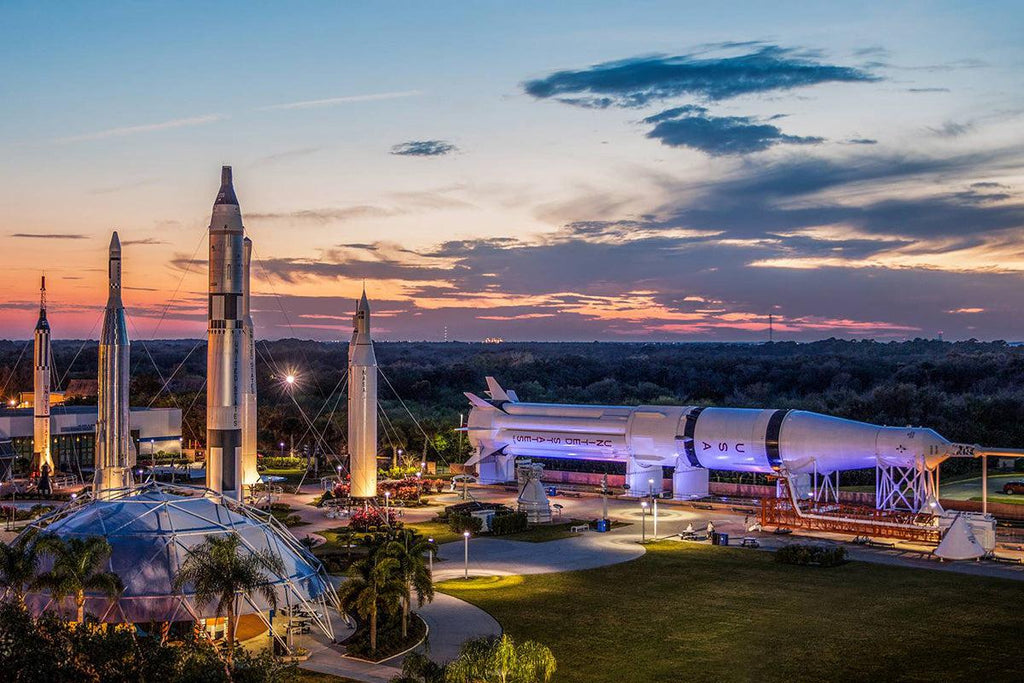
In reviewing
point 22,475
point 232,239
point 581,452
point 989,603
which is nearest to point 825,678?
point 989,603

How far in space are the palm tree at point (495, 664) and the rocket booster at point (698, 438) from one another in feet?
90.9

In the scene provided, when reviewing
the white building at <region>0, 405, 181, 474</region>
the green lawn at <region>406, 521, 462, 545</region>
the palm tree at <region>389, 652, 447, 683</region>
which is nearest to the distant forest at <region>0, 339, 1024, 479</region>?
the white building at <region>0, 405, 181, 474</region>

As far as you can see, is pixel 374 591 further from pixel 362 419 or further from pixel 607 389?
pixel 607 389

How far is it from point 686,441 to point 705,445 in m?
1.12

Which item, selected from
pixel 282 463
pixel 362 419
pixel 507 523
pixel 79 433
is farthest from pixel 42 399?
pixel 507 523

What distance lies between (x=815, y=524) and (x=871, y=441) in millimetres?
4359

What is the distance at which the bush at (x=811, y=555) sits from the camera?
3709 centimetres

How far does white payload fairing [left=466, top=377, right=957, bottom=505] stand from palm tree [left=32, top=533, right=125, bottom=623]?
30.6 m

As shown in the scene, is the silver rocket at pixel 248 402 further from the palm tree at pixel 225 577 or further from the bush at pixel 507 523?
the palm tree at pixel 225 577

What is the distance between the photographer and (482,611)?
30.5 m

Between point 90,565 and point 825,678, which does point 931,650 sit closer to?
point 825,678

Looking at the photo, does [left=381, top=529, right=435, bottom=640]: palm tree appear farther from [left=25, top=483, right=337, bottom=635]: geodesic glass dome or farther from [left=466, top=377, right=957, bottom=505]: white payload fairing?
[left=466, top=377, right=957, bottom=505]: white payload fairing

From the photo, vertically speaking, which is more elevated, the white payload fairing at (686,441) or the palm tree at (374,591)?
the white payload fairing at (686,441)

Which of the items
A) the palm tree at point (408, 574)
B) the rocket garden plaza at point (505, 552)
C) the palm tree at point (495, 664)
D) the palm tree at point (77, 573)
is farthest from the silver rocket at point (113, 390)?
the palm tree at point (495, 664)
